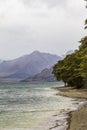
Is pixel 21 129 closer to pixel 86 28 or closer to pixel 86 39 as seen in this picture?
pixel 86 28

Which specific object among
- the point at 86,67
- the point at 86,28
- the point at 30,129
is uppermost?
the point at 86,28

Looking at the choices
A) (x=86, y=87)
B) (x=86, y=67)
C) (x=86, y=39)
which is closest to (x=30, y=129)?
(x=86, y=39)

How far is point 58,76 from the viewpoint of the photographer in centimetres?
16362

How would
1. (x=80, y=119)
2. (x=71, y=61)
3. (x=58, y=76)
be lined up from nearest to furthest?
(x=80, y=119) < (x=71, y=61) < (x=58, y=76)

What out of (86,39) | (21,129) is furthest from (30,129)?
(86,39)

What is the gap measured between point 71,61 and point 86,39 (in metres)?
70.4

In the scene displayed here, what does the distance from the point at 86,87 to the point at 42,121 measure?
3336 inches

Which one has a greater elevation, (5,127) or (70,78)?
(70,78)

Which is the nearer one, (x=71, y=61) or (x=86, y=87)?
(x=86, y=87)

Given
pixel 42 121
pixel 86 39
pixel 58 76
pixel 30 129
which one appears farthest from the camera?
pixel 58 76

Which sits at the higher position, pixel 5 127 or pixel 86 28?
pixel 86 28

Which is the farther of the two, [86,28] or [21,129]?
[86,28]

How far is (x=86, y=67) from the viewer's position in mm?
77125

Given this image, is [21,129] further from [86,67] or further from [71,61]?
[71,61]
